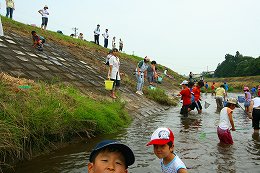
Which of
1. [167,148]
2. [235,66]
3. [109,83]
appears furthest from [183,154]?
[235,66]

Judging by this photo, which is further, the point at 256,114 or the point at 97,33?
the point at 97,33

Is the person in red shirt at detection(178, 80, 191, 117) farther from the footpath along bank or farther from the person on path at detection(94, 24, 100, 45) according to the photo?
the person on path at detection(94, 24, 100, 45)

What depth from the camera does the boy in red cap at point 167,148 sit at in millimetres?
3227

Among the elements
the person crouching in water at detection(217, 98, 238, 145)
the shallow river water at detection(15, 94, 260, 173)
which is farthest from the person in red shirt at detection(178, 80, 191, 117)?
the person crouching in water at detection(217, 98, 238, 145)

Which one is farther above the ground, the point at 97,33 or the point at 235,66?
the point at 235,66

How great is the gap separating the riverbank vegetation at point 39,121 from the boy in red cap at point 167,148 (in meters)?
2.29

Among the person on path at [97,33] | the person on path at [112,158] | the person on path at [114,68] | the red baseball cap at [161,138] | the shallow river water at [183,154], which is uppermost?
the person on path at [97,33]

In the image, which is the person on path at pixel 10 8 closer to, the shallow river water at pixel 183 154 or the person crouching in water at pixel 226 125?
the shallow river water at pixel 183 154

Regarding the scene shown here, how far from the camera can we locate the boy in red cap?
127 inches

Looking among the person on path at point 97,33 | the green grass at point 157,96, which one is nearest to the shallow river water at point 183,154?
the green grass at point 157,96

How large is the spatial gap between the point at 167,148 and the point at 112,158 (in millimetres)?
1498

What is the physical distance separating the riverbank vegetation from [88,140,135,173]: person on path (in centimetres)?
260

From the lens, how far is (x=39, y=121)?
4.95 m

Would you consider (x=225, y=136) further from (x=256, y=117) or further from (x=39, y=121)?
(x=39, y=121)
